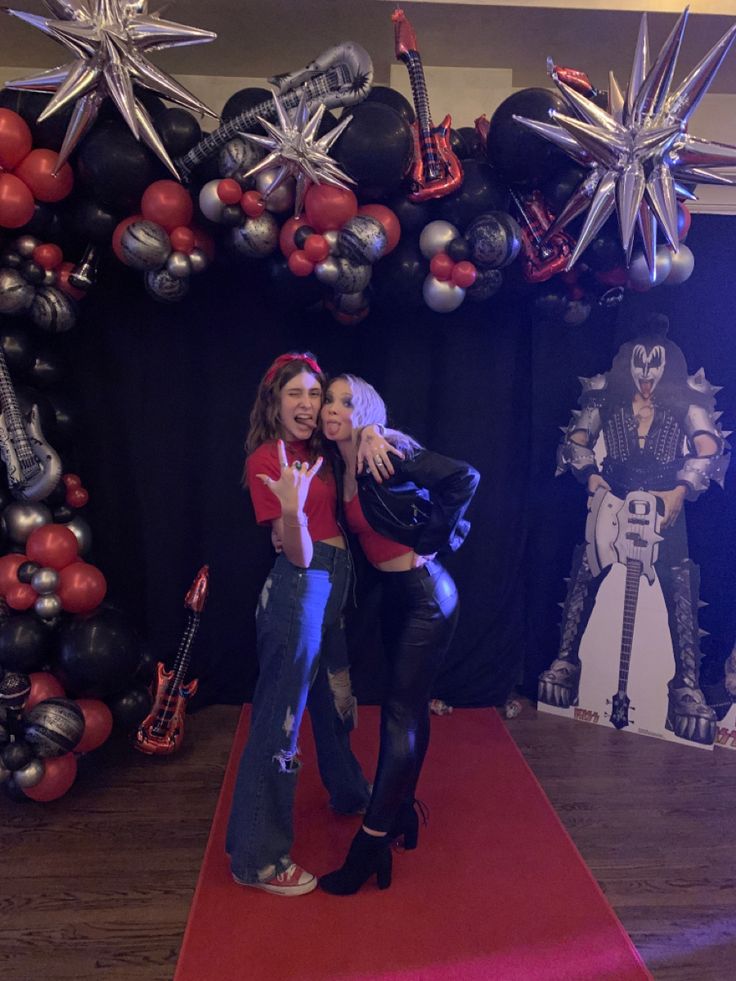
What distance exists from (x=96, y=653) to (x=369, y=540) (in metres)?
1.12

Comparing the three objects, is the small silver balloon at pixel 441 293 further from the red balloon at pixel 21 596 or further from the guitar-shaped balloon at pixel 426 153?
the red balloon at pixel 21 596

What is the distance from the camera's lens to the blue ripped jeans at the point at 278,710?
2047 millimetres

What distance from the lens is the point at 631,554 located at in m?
3.14

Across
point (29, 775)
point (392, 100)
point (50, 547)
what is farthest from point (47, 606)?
point (392, 100)

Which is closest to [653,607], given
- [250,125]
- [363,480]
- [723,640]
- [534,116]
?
[723,640]

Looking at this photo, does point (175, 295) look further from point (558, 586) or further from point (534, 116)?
point (558, 586)

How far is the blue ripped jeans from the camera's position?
6.72ft

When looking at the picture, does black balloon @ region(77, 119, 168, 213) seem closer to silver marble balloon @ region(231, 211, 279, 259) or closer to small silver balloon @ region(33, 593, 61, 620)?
silver marble balloon @ region(231, 211, 279, 259)

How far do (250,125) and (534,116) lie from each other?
960 mm

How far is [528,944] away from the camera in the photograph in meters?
1.93

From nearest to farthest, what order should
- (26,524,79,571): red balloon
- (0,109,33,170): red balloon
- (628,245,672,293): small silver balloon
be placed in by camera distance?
(0,109,33,170): red balloon
(26,524,79,571): red balloon
(628,245,672,293): small silver balloon

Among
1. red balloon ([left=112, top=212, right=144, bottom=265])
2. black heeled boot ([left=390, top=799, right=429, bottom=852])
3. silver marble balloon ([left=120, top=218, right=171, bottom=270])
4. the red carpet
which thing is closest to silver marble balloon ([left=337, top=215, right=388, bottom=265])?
silver marble balloon ([left=120, top=218, right=171, bottom=270])

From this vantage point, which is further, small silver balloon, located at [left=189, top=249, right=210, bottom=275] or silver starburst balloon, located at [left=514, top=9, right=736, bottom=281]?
small silver balloon, located at [left=189, top=249, right=210, bottom=275]

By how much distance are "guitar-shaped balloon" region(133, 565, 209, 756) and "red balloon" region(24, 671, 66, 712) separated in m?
0.40
